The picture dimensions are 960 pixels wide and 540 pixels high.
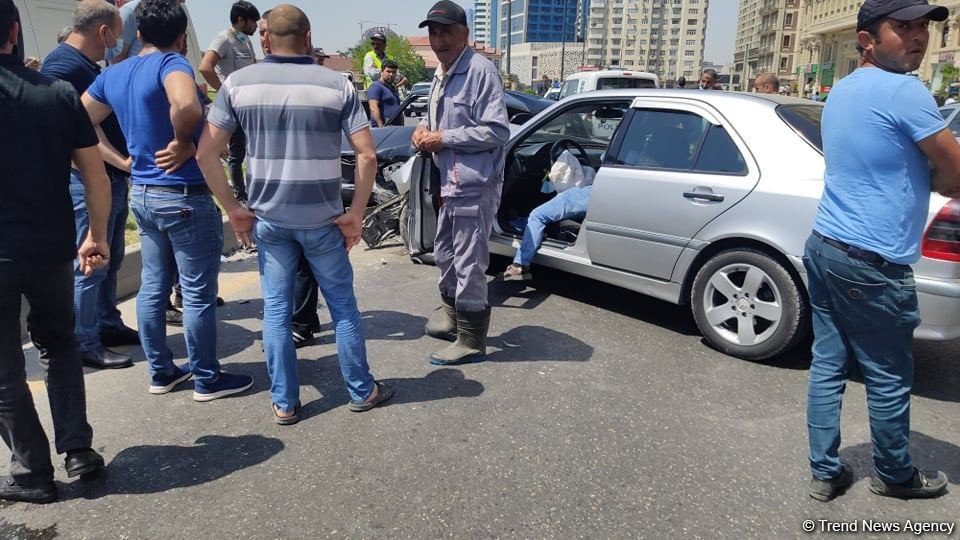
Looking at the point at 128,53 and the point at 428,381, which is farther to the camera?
the point at 128,53

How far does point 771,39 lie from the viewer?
380 feet

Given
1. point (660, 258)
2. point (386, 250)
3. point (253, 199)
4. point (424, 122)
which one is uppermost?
point (424, 122)

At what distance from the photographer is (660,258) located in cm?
419

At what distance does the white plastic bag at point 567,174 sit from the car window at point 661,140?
3.56 ft

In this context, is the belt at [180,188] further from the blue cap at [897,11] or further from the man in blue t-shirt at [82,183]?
the blue cap at [897,11]

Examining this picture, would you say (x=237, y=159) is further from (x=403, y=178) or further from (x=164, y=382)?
(x=164, y=382)

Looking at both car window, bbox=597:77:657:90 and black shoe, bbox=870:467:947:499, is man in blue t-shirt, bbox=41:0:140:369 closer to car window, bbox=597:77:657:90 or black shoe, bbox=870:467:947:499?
black shoe, bbox=870:467:947:499

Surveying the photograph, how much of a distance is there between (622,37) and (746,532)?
569 feet

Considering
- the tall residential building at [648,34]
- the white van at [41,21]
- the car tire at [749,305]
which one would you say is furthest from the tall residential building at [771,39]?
the car tire at [749,305]

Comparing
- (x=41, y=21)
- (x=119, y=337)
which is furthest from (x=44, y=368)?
(x=41, y=21)

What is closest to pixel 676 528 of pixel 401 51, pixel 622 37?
pixel 401 51

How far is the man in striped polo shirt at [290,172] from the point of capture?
2816 mm

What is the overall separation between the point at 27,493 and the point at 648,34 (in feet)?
569

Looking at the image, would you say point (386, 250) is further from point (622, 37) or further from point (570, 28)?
point (622, 37)
